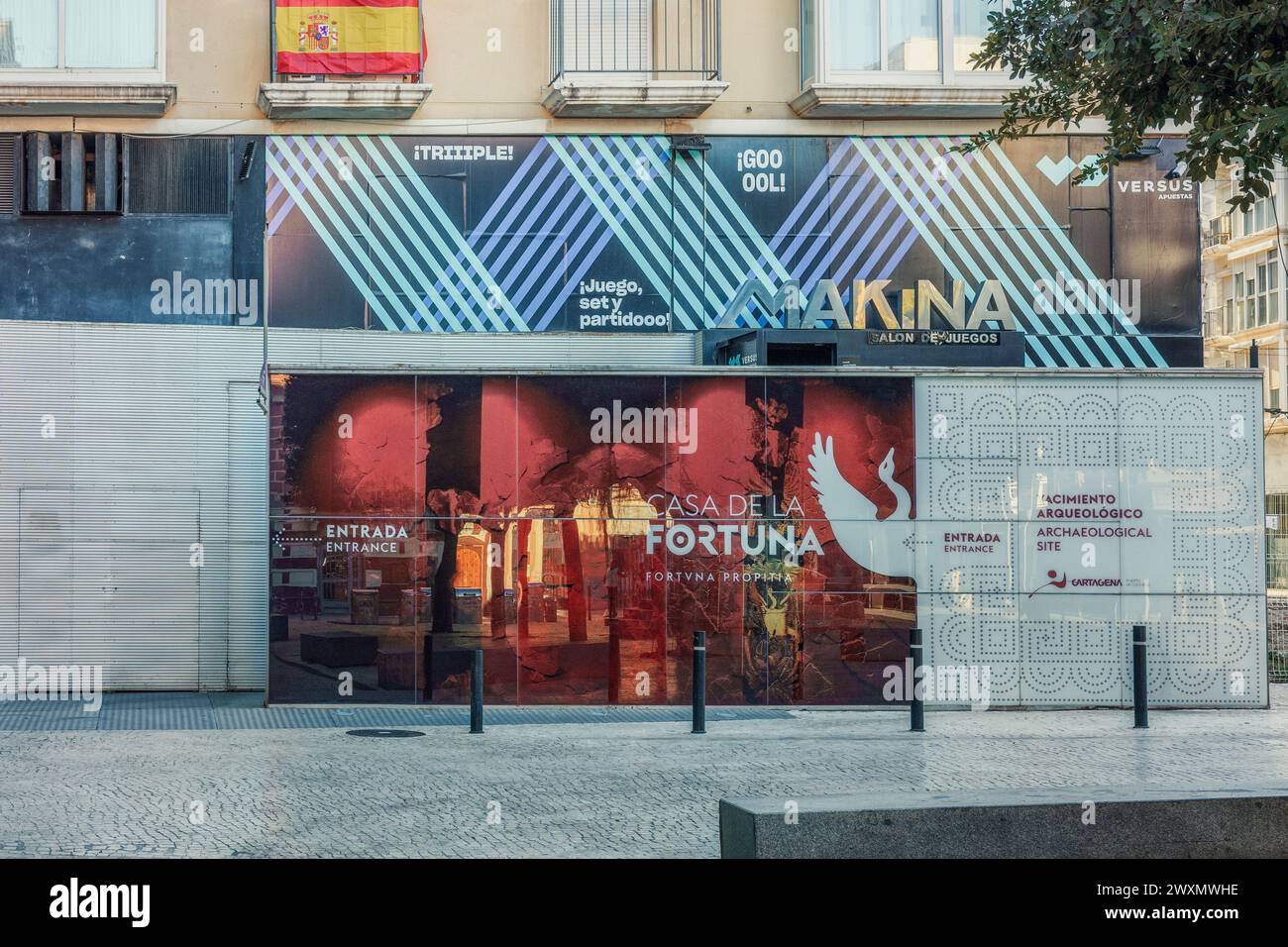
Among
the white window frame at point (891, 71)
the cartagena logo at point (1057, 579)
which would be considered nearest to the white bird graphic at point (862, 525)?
the cartagena logo at point (1057, 579)

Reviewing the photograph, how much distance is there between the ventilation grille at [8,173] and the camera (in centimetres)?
1934

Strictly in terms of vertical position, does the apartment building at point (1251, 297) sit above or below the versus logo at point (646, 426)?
above

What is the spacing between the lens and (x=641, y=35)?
20125 mm

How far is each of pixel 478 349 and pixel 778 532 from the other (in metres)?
4.54

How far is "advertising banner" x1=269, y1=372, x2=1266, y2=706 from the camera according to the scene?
1731cm

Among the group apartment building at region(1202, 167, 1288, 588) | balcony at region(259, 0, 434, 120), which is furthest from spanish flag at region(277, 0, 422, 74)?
apartment building at region(1202, 167, 1288, 588)

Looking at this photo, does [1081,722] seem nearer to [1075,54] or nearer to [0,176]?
[1075,54]

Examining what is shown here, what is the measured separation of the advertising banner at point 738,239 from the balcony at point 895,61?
512mm

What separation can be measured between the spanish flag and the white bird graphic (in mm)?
6970

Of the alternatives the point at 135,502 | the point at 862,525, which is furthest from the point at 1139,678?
the point at 135,502

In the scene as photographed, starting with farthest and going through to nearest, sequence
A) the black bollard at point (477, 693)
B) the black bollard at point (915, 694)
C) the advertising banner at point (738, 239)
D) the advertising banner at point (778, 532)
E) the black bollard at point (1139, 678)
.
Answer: the advertising banner at point (738, 239) → the advertising banner at point (778, 532) → the black bollard at point (1139, 678) → the black bollard at point (915, 694) → the black bollard at point (477, 693)

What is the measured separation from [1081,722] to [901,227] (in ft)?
22.3

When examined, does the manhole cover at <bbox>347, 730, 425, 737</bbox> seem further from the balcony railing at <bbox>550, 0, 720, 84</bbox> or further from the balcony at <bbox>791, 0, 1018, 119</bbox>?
the balcony at <bbox>791, 0, 1018, 119</bbox>

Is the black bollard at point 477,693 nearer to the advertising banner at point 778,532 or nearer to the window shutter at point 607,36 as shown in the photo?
the advertising banner at point 778,532
